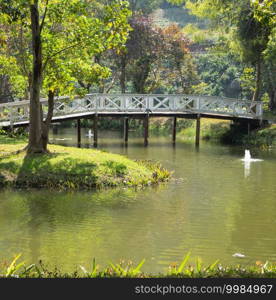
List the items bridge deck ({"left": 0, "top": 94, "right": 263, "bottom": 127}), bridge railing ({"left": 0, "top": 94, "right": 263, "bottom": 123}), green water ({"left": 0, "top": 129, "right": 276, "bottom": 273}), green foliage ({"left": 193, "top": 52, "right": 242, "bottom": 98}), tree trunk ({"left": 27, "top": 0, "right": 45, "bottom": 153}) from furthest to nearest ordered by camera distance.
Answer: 1. green foliage ({"left": 193, "top": 52, "right": 242, "bottom": 98})
2. bridge railing ({"left": 0, "top": 94, "right": 263, "bottom": 123})
3. bridge deck ({"left": 0, "top": 94, "right": 263, "bottom": 127})
4. tree trunk ({"left": 27, "top": 0, "right": 45, "bottom": 153})
5. green water ({"left": 0, "top": 129, "right": 276, "bottom": 273})

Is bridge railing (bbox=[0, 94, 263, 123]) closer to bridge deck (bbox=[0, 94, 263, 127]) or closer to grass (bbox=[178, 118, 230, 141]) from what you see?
bridge deck (bbox=[0, 94, 263, 127])

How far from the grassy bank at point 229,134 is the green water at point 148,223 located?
1548 centimetres

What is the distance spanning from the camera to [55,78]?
20.1 meters

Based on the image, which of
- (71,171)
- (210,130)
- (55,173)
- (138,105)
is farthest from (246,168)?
(210,130)

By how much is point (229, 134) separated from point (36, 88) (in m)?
23.9

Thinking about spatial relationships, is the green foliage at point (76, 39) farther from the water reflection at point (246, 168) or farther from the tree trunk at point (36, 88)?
the water reflection at point (246, 168)

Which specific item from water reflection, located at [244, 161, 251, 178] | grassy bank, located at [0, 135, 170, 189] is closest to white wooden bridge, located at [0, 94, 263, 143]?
water reflection, located at [244, 161, 251, 178]

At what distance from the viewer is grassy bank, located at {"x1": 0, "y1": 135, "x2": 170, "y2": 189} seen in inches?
690

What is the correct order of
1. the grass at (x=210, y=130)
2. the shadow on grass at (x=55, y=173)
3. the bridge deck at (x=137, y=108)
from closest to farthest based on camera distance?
the shadow on grass at (x=55, y=173), the bridge deck at (x=137, y=108), the grass at (x=210, y=130)

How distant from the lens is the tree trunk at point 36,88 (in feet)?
62.3

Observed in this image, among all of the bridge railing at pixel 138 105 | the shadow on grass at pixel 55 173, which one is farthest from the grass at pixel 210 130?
the shadow on grass at pixel 55 173

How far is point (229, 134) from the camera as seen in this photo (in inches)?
1602

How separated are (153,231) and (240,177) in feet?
32.5

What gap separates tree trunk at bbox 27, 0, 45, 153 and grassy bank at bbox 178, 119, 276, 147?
1884 centimetres
